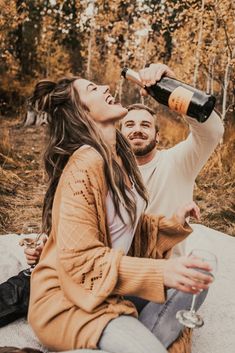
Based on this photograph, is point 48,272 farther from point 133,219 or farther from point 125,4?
point 125,4

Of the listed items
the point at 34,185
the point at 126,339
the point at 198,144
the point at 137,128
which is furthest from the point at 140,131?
the point at 34,185

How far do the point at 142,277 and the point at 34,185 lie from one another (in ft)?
9.59

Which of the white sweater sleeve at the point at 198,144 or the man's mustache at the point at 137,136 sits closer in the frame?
the white sweater sleeve at the point at 198,144

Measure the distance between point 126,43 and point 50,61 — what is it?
0.91 metres

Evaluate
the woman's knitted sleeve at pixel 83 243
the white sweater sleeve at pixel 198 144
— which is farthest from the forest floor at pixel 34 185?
the woman's knitted sleeve at pixel 83 243

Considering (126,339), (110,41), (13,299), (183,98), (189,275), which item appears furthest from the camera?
(110,41)

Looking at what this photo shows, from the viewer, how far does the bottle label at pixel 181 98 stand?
56.2 inches

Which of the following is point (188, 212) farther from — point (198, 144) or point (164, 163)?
point (164, 163)

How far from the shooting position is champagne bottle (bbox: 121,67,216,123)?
143cm

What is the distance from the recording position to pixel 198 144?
5.86 ft

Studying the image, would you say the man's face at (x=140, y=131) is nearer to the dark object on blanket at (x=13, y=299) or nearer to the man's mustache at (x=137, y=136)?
the man's mustache at (x=137, y=136)

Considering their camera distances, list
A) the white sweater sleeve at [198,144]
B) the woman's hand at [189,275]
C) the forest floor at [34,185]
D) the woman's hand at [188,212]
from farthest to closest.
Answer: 1. the forest floor at [34,185]
2. the white sweater sleeve at [198,144]
3. the woman's hand at [188,212]
4. the woman's hand at [189,275]

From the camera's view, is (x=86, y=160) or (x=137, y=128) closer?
(x=86, y=160)

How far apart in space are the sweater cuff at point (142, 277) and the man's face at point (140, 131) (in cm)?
107
